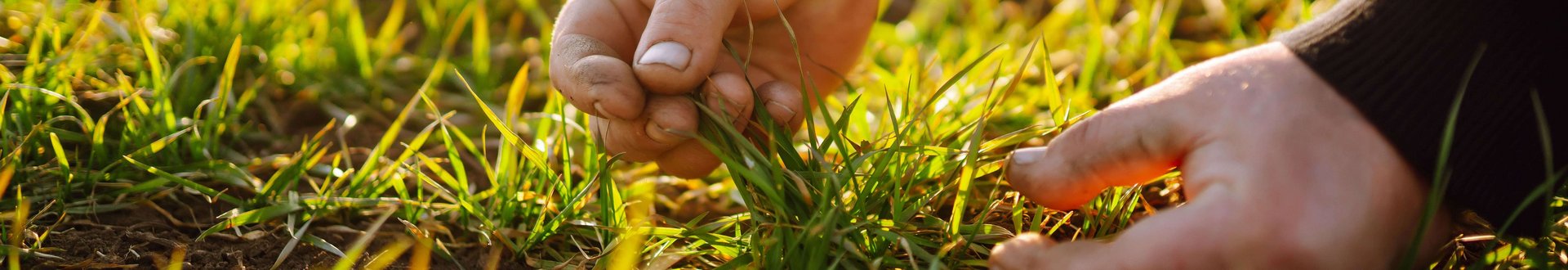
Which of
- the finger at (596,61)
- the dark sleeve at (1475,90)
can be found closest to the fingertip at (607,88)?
the finger at (596,61)

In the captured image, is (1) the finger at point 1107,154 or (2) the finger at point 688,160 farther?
(2) the finger at point 688,160

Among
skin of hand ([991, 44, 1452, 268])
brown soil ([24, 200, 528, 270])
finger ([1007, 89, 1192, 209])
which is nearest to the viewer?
skin of hand ([991, 44, 1452, 268])

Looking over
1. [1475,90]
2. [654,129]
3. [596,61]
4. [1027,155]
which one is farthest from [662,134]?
[1475,90]

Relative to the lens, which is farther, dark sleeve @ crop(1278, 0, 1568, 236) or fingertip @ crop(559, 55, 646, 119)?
fingertip @ crop(559, 55, 646, 119)

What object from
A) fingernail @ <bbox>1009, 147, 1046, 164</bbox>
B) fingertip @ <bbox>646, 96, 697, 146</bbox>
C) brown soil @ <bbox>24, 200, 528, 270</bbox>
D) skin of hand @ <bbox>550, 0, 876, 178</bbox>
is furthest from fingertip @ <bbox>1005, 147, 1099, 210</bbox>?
brown soil @ <bbox>24, 200, 528, 270</bbox>

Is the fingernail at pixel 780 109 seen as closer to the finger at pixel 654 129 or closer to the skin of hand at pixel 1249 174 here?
the finger at pixel 654 129

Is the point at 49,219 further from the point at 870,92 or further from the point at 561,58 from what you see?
the point at 870,92

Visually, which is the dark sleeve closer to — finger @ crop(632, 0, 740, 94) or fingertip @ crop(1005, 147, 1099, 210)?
fingertip @ crop(1005, 147, 1099, 210)
